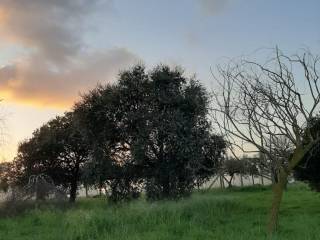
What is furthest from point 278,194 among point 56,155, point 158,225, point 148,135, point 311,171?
point 56,155

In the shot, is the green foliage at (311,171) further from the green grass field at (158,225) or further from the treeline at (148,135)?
the treeline at (148,135)

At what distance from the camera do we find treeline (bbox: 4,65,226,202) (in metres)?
33.2

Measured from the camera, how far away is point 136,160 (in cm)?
3312

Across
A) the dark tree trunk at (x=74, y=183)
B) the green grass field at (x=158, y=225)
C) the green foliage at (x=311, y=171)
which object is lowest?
the green grass field at (x=158, y=225)

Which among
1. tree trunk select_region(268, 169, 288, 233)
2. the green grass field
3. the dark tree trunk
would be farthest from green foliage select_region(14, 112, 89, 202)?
tree trunk select_region(268, 169, 288, 233)

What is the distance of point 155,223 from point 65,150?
2957 cm

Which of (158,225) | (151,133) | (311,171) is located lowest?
(158,225)

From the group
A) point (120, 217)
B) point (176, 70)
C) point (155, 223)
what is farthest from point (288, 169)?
point (176, 70)

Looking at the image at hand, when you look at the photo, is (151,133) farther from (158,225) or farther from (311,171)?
(158,225)

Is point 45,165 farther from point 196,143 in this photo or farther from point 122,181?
point 196,143

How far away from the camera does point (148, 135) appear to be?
33.1 metres

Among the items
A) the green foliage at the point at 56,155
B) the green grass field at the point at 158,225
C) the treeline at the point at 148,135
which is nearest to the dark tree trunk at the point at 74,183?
the green foliage at the point at 56,155

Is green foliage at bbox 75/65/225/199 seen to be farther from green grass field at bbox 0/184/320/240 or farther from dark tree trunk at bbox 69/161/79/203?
dark tree trunk at bbox 69/161/79/203

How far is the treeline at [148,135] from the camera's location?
33156 millimetres
